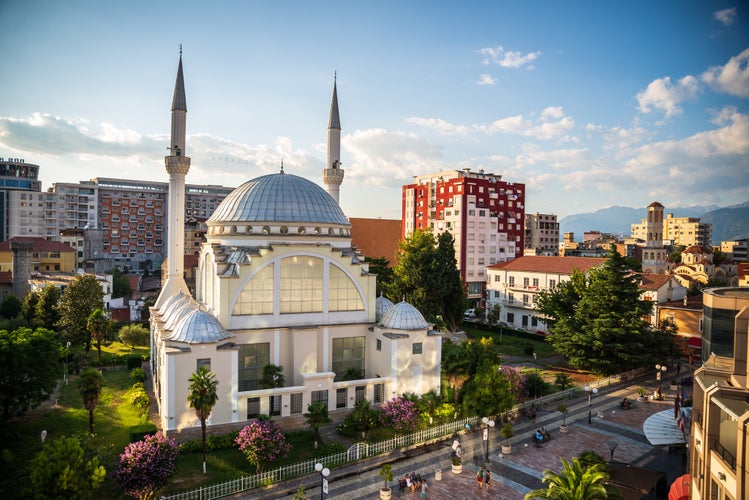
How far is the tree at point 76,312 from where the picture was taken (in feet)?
132

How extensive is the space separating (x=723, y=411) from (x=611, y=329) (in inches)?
906

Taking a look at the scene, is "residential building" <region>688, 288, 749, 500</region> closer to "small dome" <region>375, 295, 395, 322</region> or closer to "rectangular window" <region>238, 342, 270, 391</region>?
"small dome" <region>375, 295, 395, 322</region>

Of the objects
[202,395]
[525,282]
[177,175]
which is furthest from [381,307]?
[525,282]

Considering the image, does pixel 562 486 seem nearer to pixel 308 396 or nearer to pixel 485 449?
pixel 485 449

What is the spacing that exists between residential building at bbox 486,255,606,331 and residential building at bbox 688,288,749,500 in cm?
3306

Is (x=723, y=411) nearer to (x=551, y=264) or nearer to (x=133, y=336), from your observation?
(x=551, y=264)

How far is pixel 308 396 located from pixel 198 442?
19.0 feet

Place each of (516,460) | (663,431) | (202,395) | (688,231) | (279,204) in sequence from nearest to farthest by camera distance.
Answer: (202,395), (663,431), (516,460), (279,204), (688,231)

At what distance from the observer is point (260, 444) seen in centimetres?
1997

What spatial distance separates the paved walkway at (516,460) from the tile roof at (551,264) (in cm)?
2267

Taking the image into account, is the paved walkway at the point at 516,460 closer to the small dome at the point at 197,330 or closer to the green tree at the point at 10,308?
the small dome at the point at 197,330

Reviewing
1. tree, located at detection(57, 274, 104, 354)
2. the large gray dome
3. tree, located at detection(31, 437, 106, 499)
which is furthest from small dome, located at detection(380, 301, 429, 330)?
tree, located at detection(57, 274, 104, 354)

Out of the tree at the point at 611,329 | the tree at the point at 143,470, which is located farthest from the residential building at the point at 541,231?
the tree at the point at 143,470

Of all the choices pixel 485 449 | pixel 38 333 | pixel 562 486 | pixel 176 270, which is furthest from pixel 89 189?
pixel 562 486
